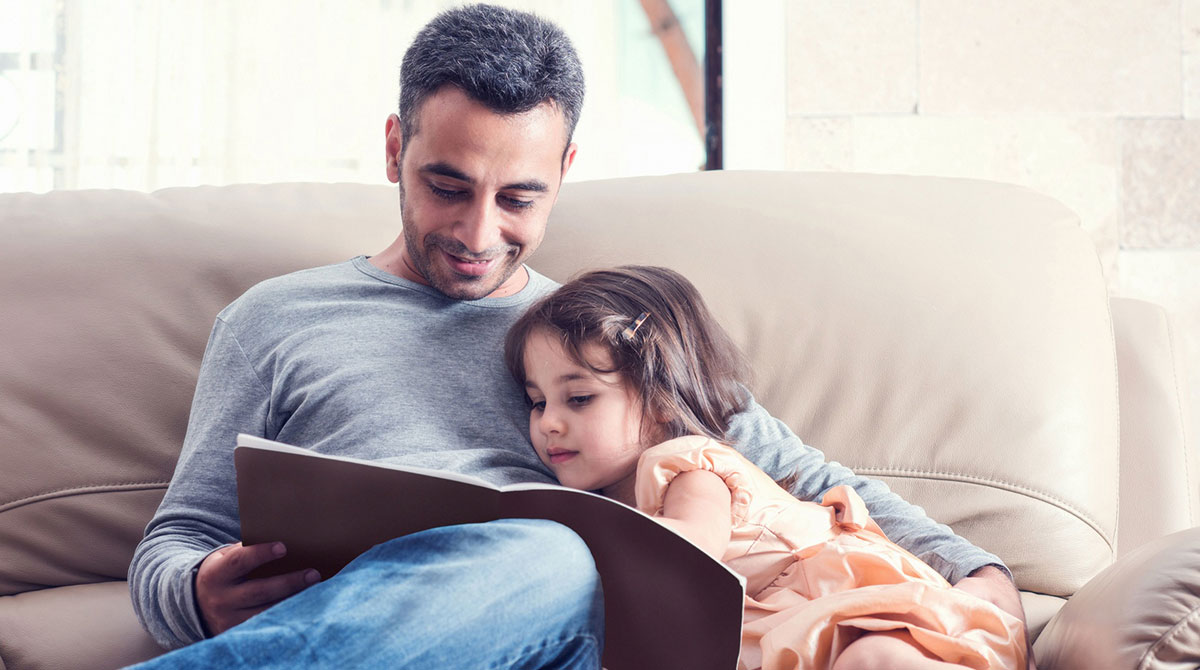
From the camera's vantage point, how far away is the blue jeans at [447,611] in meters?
0.65

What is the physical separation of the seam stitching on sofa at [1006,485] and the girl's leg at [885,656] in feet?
1.48

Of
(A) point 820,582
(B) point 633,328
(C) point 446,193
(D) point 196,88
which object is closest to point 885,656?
(A) point 820,582

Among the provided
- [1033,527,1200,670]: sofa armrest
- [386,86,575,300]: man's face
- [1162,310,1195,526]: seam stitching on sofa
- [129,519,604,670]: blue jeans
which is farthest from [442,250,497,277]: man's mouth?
[1162,310,1195,526]: seam stitching on sofa

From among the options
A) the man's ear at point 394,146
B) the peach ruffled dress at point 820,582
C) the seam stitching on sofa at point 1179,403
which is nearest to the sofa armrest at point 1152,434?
the seam stitching on sofa at point 1179,403

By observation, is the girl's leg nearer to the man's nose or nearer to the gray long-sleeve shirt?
the gray long-sleeve shirt

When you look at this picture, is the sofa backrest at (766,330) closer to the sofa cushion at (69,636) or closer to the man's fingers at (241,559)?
the sofa cushion at (69,636)

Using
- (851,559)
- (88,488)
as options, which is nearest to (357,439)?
(88,488)

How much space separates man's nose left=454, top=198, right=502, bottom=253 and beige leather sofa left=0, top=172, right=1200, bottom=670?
0.74 ft

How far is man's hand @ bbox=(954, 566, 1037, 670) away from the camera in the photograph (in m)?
0.99

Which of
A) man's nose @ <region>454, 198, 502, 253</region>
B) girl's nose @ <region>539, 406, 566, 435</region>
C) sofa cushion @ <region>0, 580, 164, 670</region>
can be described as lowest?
sofa cushion @ <region>0, 580, 164, 670</region>

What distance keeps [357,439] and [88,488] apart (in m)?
0.38

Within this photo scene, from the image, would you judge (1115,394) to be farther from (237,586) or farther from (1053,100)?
(237,586)

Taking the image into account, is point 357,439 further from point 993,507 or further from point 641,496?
point 993,507

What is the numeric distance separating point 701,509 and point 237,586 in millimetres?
443
